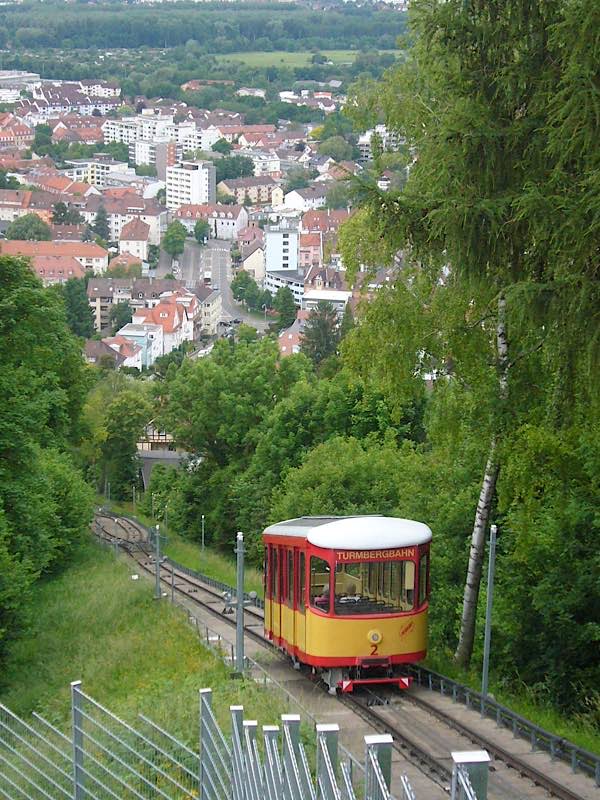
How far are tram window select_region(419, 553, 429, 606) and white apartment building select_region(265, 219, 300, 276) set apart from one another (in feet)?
495

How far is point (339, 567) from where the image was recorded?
49.7ft

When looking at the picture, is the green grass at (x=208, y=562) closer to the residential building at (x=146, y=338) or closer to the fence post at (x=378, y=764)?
the fence post at (x=378, y=764)

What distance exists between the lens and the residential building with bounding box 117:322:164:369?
128 metres

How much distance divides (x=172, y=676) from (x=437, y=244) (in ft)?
22.5

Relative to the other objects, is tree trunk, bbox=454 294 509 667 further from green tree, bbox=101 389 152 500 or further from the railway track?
green tree, bbox=101 389 152 500

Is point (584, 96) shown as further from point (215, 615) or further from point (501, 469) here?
point (215, 615)

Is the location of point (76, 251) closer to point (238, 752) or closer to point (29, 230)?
point (29, 230)

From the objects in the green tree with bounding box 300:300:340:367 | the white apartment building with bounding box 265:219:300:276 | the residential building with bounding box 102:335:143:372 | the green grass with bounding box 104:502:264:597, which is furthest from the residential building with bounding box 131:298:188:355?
the green grass with bounding box 104:502:264:597

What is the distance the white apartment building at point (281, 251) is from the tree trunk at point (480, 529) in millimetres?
149931

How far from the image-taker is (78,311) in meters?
127

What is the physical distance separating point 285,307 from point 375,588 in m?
121

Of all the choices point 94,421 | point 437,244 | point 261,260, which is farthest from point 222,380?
point 261,260

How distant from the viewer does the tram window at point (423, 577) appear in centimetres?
1547

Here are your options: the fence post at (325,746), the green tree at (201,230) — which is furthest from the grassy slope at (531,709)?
the green tree at (201,230)
